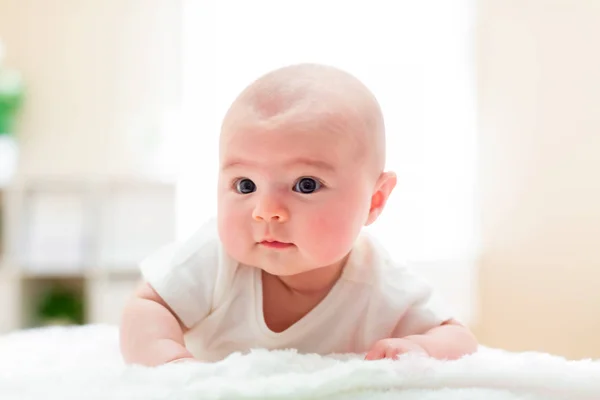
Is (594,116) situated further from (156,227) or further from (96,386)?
(96,386)

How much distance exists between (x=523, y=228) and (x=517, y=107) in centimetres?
46

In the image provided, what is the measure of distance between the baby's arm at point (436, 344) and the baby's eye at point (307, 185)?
0.58 feet

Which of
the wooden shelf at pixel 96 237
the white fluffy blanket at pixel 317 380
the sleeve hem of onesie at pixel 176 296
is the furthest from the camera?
the wooden shelf at pixel 96 237

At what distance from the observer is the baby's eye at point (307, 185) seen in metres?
0.74

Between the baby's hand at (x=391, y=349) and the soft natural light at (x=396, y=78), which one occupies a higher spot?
the soft natural light at (x=396, y=78)

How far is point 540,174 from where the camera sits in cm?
250

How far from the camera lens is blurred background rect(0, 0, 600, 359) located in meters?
2.41

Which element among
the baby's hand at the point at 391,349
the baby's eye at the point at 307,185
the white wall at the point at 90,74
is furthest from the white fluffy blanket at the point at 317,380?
the white wall at the point at 90,74

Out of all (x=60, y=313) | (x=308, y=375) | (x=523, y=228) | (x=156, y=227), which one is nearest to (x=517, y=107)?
(x=523, y=228)

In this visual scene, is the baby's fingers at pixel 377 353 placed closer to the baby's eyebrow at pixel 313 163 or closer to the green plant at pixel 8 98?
the baby's eyebrow at pixel 313 163

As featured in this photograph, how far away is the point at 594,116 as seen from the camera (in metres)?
2.19

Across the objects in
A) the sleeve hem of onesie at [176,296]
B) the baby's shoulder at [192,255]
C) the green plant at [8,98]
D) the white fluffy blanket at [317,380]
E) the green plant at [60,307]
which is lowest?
the green plant at [60,307]

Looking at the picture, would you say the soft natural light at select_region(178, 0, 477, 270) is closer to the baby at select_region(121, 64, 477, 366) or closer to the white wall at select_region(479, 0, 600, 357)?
the white wall at select_region(479, 0, 600, 357)

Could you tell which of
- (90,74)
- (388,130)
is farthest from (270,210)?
(90,74)
